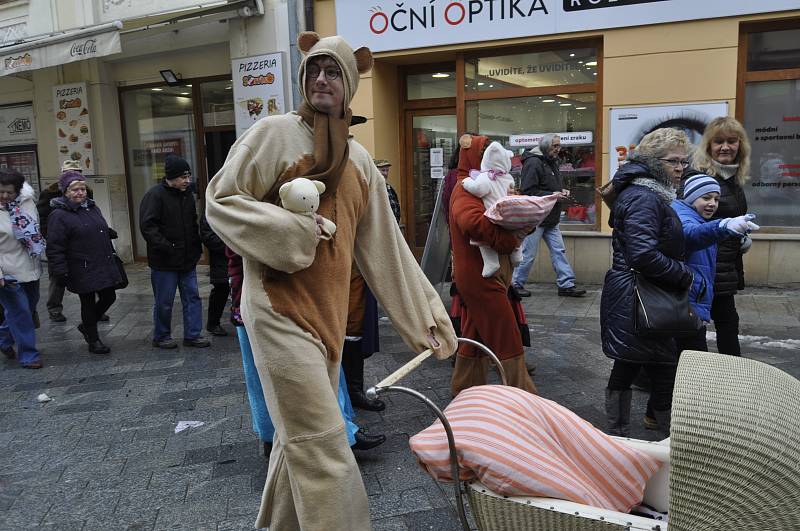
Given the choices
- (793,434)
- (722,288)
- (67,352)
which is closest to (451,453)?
(793,434)

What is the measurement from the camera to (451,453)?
205 cm

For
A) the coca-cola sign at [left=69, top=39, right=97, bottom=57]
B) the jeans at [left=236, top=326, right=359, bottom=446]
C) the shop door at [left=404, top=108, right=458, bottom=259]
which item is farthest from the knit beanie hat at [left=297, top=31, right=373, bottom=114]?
Answer: the coca-cola sign at [left=69, top=39, right=97, bottom=57]

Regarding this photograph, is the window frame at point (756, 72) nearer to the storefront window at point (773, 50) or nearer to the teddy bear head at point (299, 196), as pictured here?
the storefront window at point (773, 50)

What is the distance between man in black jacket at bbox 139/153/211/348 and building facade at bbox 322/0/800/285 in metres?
3.86

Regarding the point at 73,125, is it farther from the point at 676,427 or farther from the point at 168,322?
the point at 676,427

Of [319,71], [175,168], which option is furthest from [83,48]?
[319,71]

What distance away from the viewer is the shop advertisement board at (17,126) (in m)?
13.3

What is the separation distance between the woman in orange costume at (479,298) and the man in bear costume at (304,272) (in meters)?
1.72

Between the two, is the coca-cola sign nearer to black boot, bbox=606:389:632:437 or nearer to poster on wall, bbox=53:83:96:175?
poster on wall, bbox=53:83:96:175

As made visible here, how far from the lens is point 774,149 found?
27.0 feet

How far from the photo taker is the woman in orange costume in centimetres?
429

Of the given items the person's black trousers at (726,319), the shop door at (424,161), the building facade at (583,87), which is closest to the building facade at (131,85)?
the building facade at (583,87)

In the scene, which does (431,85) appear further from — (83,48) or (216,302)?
(83,48)

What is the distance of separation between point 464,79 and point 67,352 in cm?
613
